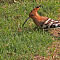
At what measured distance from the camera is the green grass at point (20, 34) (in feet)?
19.2

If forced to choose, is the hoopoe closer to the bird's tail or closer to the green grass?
the bird's tail

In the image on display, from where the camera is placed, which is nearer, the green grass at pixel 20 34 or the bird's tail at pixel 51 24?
the green grass at pixel 20 34

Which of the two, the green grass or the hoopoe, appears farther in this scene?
the hoopoe

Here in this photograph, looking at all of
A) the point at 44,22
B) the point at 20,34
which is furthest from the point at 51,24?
the point at 20,34

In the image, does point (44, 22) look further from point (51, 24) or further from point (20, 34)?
point (20, 34)

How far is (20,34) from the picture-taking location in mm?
6910

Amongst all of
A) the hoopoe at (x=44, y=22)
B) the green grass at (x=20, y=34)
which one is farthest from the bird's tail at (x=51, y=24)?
the green grass at (x=20, y=34)

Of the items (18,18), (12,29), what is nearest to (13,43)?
(12,29)

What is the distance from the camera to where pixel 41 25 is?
7.28 metres

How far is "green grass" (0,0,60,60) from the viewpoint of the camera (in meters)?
5.86

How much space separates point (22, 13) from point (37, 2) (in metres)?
0.90

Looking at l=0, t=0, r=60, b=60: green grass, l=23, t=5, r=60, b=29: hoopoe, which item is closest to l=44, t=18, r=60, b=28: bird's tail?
l=23, t=5, r=60, b=29: hoopoe

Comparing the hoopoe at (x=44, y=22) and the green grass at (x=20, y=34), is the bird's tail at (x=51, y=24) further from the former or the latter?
the green grass at (x=20, y=34)

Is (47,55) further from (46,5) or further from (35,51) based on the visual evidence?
(46,5)
